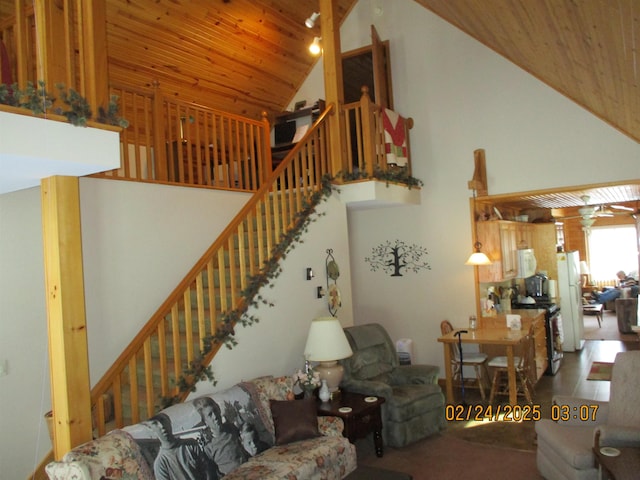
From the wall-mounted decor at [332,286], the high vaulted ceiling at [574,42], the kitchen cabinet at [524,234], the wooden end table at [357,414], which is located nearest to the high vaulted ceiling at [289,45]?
the high vaulted ceiling at [574,42]

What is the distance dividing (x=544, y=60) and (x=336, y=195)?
252cm

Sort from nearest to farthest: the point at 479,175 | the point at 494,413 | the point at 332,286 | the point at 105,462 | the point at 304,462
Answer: the point at 105,462 < the point at 304,462 < the point at 494,413 < the point at 332,286 < the point at 479,175

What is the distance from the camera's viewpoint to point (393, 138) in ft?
21.2

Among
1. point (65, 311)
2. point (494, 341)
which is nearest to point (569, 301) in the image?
point (494, 341)

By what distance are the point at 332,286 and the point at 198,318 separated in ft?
6.23

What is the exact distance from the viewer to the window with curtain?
13867mm

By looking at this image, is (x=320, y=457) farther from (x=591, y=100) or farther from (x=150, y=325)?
(x=591, y=100)

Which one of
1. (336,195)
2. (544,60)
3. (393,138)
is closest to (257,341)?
(336,195)

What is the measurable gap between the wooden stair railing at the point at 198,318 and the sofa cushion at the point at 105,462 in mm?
377

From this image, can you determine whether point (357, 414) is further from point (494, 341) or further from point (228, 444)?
point (494, 341)

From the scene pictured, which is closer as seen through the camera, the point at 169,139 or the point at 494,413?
the point at 169,139

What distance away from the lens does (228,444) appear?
362 cm

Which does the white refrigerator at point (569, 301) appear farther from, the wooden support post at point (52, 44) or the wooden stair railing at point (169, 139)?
the wooden support post at point (52, 44)

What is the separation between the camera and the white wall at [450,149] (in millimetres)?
6031
